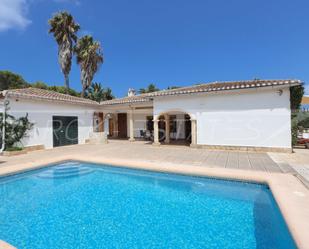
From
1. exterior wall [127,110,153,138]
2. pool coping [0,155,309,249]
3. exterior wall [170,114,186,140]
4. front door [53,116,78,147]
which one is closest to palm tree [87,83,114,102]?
exterior wall [127,110,153,138]

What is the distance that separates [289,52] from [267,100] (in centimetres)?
975

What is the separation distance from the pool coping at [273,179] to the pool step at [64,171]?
489 millimetres

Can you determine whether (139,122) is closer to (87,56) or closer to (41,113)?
(41,113)

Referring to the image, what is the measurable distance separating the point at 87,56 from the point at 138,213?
2756 centimetres

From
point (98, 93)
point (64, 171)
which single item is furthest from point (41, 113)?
point (98, 93)

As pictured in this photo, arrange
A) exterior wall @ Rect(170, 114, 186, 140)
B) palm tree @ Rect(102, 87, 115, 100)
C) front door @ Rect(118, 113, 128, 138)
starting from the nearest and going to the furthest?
1. exterior wall @ Rect(170, 114, 186, 140)
2. front door @ Rect(118, 113, 128, 138)
3. palm tree @ Rect(102, 87, 115, 100)

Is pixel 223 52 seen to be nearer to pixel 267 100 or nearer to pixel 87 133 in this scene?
pixel 267 100

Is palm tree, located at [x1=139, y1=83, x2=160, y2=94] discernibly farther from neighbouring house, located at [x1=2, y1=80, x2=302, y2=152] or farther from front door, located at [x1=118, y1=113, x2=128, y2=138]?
neighbouring house, located at [x1=2, y1=80, x2=302, y2=152]

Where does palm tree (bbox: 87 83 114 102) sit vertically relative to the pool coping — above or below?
above

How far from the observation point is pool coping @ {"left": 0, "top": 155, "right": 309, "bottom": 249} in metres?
3.58

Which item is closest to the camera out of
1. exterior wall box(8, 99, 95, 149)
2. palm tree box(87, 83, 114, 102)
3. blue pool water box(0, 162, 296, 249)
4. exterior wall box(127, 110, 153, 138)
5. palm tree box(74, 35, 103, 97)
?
blue pool water box(0, 162, 296, 249)

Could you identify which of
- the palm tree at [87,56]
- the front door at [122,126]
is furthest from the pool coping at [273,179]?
the palm tree at [87,56]

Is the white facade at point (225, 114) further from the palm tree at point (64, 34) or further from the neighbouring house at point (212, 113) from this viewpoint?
the palm tree at point (64, 34)

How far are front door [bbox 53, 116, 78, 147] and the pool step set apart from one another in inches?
269
